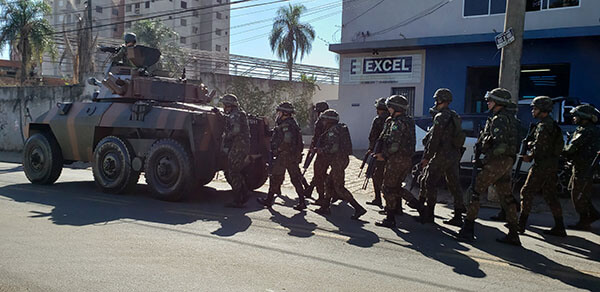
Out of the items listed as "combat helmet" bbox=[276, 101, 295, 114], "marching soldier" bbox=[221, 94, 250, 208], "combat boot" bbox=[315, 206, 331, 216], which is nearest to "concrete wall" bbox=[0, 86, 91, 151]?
"marching soldier" bbox=[221, 94, 250, 208]

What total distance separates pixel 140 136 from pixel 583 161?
269 inches

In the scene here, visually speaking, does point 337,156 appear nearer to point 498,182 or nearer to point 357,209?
point 357,209

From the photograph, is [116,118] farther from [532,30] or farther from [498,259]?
[532,30]

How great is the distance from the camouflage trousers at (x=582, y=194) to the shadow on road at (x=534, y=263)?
0.65m

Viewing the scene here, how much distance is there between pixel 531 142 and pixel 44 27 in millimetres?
23522

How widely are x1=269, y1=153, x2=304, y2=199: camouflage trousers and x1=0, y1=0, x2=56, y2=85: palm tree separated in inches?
788

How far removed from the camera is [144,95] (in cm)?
859

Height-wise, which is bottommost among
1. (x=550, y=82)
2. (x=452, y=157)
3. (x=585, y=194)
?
(x=585, y=194)

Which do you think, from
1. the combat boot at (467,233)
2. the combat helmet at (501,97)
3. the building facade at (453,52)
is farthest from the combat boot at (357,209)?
the building facade at (453,52)

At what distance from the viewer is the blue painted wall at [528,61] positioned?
13.5m

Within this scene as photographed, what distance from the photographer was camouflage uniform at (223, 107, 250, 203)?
7.00 metres

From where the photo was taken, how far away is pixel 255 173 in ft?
28.5

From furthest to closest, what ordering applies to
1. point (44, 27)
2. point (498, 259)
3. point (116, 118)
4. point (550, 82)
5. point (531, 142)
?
point (44, 27), point (550, 82), point (116, 118), point (531, 142), point (498, 259)

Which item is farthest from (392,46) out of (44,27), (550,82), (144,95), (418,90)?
(44,27)
